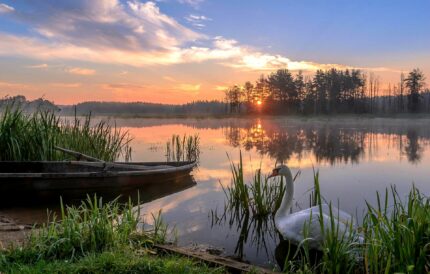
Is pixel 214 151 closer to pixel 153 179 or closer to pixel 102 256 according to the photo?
pixel 153 179

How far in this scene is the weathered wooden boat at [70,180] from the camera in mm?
8133

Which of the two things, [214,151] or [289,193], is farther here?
[214,151]

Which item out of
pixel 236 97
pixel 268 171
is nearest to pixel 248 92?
pixel 236 97

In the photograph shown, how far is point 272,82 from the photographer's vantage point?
84.3m

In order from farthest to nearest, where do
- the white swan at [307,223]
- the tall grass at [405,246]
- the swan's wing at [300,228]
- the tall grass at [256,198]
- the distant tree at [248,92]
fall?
the distant tree at [248,92]
the tall grass at [256,198]
the swan's wing at [300,228]
the white swan at [307,223]
the tall grass at [405,246]

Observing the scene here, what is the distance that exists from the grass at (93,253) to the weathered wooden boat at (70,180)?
3.74m

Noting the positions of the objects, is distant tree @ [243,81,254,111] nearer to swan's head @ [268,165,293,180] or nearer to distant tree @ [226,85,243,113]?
distant tree @ [226,85,243,113]

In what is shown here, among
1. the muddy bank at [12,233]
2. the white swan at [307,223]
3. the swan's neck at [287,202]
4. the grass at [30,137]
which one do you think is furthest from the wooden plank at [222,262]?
the grass at [30,137]

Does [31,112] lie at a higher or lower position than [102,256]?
higher

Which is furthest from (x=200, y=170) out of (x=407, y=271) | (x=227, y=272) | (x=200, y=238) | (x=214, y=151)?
(x=407, y=271)

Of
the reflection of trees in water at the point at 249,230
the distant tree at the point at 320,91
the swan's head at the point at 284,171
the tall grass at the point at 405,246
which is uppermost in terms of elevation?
the distant tree at the point at 320,91

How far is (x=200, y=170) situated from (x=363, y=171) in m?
6.22

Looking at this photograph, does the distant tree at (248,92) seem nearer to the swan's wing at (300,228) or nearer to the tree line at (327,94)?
the tree line at (327,94)

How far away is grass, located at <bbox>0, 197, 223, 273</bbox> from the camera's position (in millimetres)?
3729
